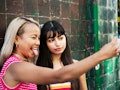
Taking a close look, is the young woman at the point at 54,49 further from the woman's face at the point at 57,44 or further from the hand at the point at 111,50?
the hand at the point at 111,50

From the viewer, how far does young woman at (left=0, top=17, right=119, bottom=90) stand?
2.40 metres

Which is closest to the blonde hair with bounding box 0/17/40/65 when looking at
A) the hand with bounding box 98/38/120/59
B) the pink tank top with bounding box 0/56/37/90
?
the pink tank top with bounding box 0/56/37/90

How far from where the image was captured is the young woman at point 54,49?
3.39 meters

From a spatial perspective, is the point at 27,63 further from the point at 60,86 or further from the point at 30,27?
the point at 60,86

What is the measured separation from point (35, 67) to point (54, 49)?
92 centimetres

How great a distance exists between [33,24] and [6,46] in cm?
31

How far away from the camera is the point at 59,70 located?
248 cm

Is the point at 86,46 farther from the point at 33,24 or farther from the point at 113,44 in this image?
the point at 113,44

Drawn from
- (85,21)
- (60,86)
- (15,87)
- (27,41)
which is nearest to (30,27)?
(27,41)

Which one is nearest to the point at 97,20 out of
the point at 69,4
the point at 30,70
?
the point at 69,4

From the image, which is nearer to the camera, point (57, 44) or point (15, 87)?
point (15, 87)

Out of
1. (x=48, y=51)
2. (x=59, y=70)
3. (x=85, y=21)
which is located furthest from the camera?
(x=85, y=21)

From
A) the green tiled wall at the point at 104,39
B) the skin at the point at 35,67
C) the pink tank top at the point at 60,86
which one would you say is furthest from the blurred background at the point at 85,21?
the pink tank top at the point at 60,86

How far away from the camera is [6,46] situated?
2.90 meters
